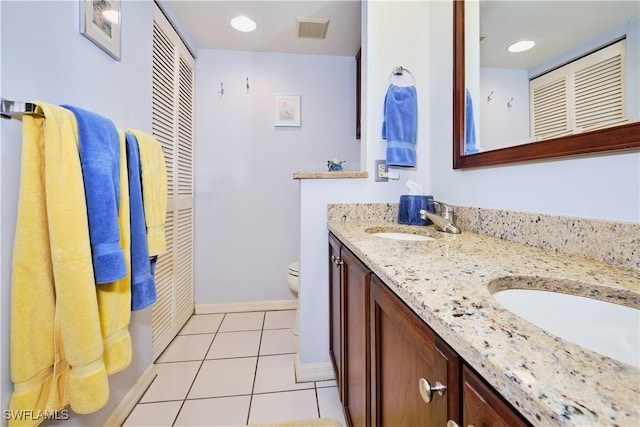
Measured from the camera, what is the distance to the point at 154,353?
159 centimetres

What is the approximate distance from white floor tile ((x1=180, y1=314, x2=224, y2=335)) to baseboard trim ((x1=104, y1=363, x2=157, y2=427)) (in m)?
0.48

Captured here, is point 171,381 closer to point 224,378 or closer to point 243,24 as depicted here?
point 224,378

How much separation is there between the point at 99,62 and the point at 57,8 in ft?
0.69

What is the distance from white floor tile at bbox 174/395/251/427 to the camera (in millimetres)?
1182

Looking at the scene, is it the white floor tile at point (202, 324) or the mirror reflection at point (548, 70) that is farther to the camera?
the white floor tile at point (202, 324)

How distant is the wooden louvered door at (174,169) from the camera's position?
5.32 ft

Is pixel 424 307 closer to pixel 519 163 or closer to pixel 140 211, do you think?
pixel 519 163

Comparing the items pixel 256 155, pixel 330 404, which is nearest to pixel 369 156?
pixel 256 155

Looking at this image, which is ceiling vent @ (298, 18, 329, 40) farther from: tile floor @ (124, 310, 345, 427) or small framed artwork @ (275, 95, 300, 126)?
tile floor @ (124, 310, 345, 427)

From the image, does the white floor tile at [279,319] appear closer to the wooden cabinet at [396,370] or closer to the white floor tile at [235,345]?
the white floor tile at [235,345]

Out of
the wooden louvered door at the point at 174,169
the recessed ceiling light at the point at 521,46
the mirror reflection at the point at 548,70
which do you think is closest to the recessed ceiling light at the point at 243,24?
the wooden louvered door at the point at 174,169

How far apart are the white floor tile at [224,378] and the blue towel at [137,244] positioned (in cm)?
70

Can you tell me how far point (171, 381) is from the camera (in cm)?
145

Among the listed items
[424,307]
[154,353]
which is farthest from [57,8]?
[154,353]
